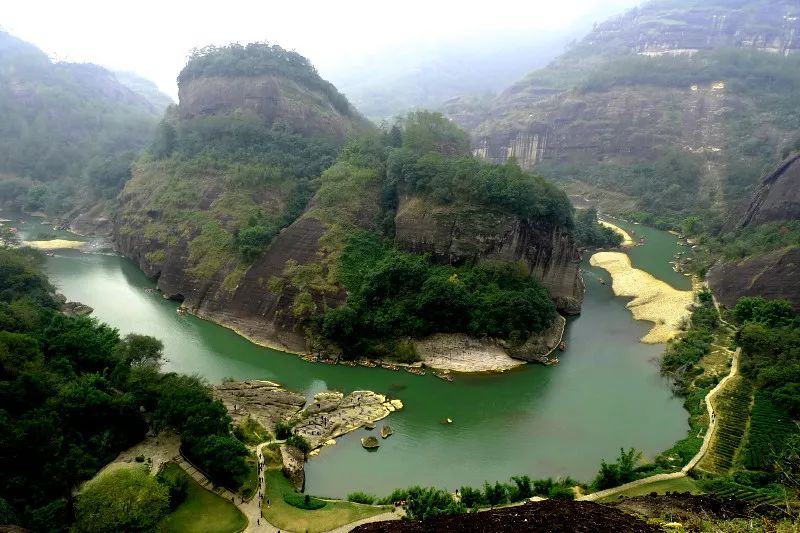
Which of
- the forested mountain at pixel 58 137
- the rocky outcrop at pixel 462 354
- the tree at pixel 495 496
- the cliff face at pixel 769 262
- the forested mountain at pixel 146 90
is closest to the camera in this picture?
the tree at pixel 495 496

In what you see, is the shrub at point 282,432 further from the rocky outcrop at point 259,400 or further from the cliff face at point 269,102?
the cliff face at point 269,102

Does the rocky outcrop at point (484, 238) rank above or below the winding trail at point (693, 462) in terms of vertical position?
above

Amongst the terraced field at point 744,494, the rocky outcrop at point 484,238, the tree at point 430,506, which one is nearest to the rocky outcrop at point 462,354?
the rocky outcrop at point 484,238

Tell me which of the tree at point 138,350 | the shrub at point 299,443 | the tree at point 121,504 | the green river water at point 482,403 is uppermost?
the tree at point 121,504

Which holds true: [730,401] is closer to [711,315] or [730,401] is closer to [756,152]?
[711,315]

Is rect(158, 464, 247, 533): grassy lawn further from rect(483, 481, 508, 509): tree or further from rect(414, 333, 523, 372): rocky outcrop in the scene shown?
rect(414, 333, 523, 372): rocky outcrop

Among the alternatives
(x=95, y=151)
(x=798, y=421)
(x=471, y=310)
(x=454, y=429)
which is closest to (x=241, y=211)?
(x=471, y=310)
